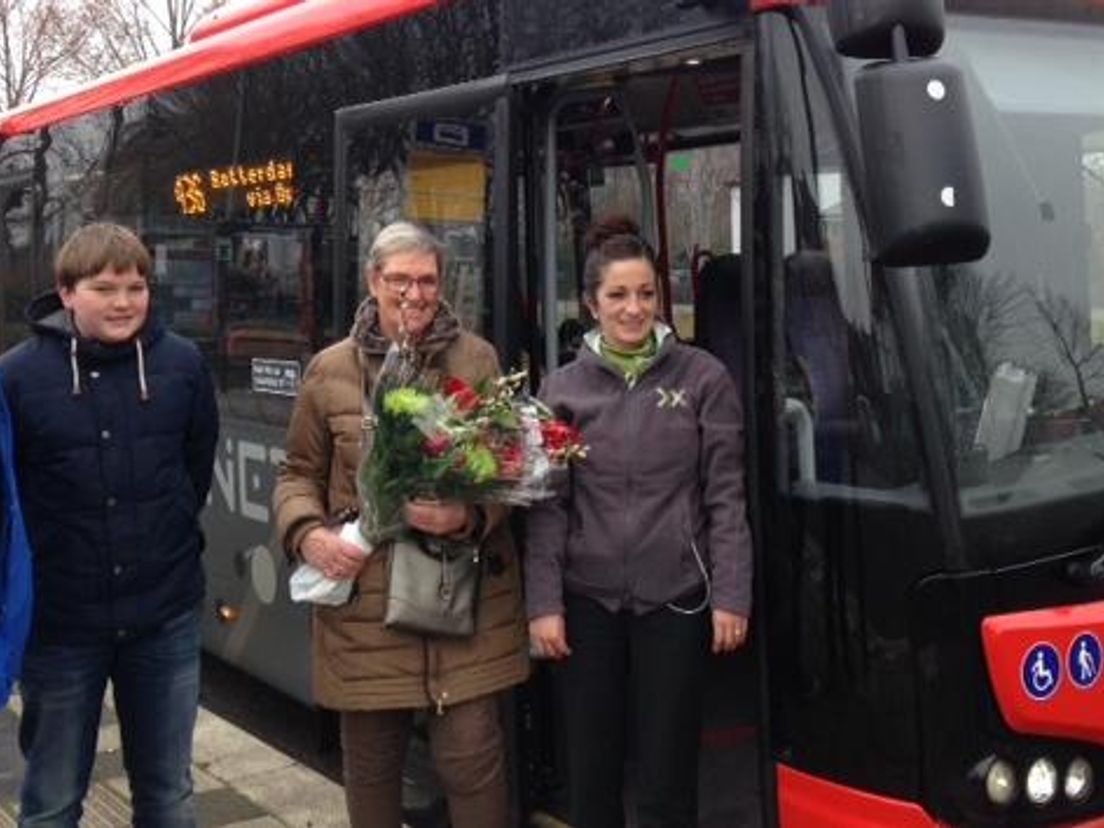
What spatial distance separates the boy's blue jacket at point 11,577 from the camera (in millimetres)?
2959

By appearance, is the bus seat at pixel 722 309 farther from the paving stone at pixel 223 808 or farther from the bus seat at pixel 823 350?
the paving stone at pixel 223 808

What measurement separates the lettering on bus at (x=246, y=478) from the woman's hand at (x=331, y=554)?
1.77 meters

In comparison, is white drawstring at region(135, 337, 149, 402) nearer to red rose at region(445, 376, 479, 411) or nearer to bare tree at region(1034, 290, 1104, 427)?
red rose at region(445, 376, 479, 411)

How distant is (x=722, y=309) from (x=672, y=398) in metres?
1.15

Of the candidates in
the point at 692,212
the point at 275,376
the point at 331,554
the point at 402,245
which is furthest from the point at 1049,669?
the point at 275,376

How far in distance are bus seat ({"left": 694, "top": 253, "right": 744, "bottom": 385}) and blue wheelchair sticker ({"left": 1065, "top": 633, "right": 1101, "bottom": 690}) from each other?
57.6 inches

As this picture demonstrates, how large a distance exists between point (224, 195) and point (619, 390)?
2635 mm

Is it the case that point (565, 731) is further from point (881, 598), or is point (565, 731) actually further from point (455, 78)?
point (455, 78)

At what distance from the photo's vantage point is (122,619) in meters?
3.24

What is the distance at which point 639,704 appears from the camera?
11.0 feet

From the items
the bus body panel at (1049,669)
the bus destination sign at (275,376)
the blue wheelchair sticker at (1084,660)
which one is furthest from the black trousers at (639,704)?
the bus destination sign at (275,376)

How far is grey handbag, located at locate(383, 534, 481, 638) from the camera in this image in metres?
3.25

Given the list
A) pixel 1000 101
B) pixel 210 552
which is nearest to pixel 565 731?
pixel 1000 101


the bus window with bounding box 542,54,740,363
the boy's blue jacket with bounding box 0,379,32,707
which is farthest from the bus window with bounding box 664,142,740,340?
the boy's blue jacket with bounding box 0,379,32,707
